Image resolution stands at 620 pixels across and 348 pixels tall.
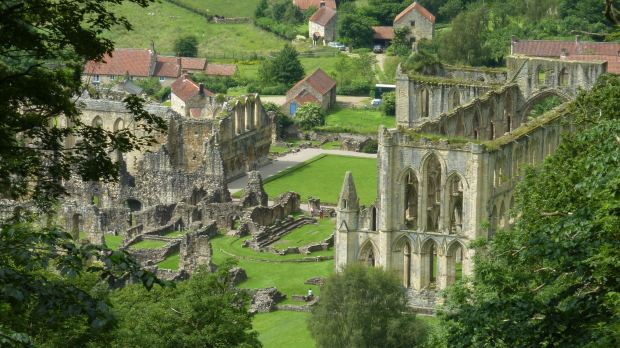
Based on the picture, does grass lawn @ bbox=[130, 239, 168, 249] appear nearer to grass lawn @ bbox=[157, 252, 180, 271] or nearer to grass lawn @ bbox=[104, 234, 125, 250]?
grass lawn @ bbox=[104, 234, 125, 250]

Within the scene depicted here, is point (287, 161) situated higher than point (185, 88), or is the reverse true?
point (185, 88)

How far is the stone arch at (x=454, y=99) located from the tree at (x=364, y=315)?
25.7 metres

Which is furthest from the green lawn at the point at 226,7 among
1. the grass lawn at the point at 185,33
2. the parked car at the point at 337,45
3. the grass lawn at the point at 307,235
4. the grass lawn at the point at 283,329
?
the grass lawn at the point at 283,329

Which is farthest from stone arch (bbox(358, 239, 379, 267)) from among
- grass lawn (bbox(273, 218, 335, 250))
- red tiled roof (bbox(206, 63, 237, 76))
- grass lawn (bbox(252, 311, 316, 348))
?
red tiled roof (bbox(206, 63, 237, 76))

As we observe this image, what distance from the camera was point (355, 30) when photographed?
463 ft

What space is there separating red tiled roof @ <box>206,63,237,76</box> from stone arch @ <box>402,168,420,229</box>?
63.7 m

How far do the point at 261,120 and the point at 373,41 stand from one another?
4508 centimetres

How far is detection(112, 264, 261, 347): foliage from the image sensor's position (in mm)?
43375

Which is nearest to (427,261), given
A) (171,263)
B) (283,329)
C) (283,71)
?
(283,329)

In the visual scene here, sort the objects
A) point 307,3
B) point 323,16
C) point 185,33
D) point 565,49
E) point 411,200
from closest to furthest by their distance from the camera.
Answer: point 411,200, point 565,49, point 185,33, point 323,16, point 307,3

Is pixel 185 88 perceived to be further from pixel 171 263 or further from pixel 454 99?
pixel 171 263

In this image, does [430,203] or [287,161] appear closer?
[430,203]

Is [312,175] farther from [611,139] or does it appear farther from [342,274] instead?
[611,139]

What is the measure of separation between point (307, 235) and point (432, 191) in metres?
12.8
